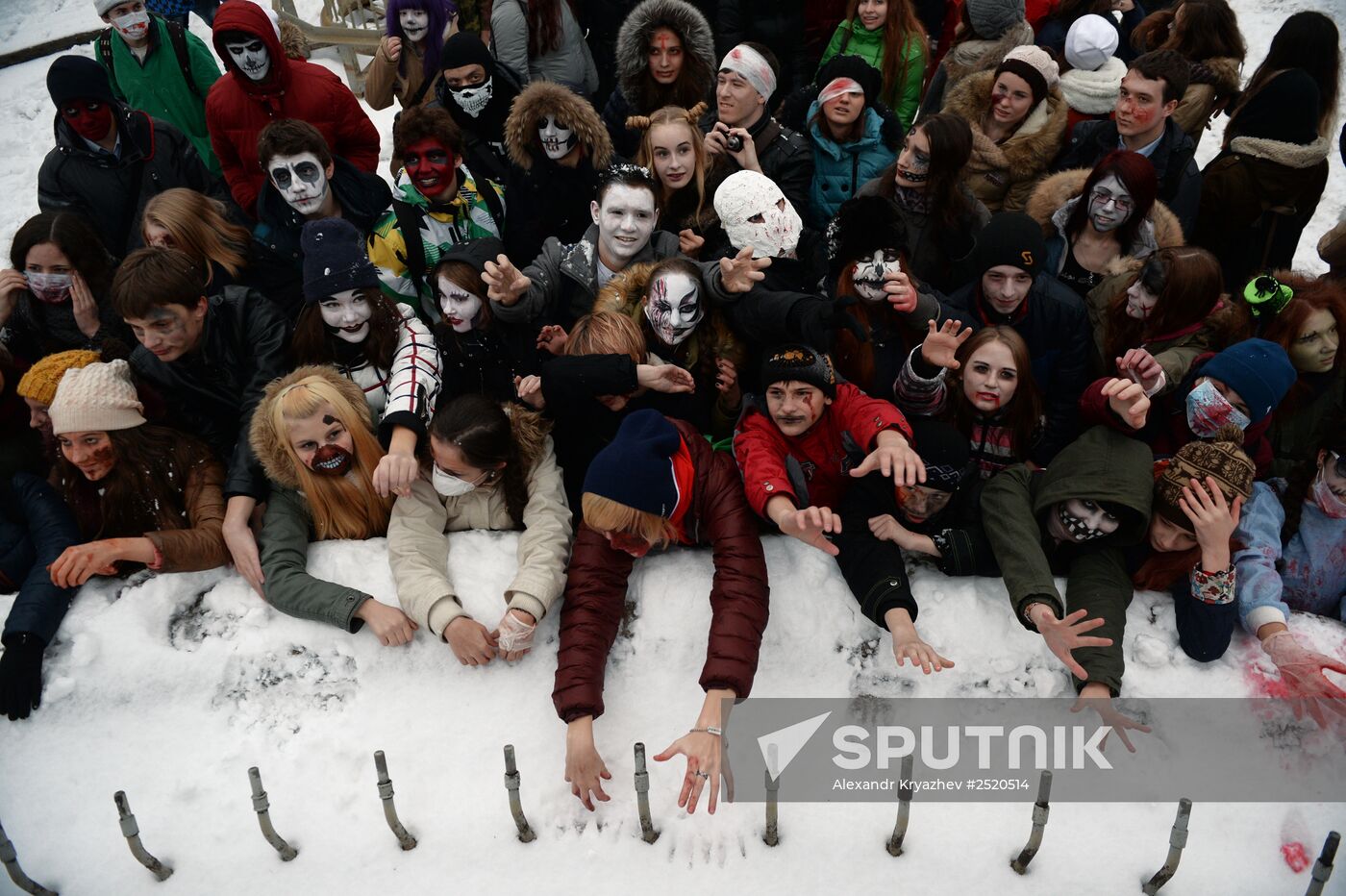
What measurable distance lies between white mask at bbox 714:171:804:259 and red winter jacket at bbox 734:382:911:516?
34.0 inches

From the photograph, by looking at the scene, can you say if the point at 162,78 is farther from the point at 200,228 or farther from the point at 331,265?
the point at 331,265

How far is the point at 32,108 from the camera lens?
380 inches

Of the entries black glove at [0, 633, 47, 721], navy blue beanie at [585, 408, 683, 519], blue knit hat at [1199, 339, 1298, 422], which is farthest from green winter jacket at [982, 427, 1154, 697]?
black glove at [0, 633, 47, 721]

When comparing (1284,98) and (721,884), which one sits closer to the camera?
(721,884)

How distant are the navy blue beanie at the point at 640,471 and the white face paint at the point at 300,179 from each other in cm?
257

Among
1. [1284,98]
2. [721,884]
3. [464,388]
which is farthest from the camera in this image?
[1284,98]

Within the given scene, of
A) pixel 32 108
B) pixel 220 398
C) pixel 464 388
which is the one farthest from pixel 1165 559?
pixel 32 108

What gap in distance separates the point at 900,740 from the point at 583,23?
5789 mm

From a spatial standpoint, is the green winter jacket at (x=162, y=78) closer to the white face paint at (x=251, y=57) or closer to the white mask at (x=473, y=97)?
the white face paint at (x=251, y=57)

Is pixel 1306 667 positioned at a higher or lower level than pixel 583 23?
lower

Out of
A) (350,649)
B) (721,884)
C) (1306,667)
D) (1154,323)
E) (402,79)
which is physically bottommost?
(721,884)

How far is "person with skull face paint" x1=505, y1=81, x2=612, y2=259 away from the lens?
505 centimetres

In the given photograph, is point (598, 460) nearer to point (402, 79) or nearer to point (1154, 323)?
point (1154, 323)

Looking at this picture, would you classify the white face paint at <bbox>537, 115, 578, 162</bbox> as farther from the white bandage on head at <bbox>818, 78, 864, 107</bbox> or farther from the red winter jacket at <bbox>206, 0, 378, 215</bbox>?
the white bandage on head at <bbox>818, 78, 864, 107</bbox>
